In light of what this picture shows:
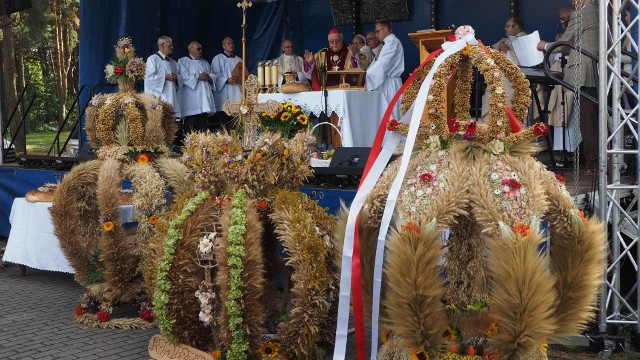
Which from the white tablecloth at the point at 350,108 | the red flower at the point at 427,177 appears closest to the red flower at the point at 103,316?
the red flower at the point at 427,177

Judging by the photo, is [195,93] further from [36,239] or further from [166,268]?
[166,268]

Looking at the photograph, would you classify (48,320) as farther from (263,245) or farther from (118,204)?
(263,245)

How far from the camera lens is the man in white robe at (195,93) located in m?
14.2

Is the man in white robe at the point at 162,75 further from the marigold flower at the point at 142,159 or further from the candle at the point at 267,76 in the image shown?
the marigold flower at the point at 142,159

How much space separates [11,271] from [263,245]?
14.7ft

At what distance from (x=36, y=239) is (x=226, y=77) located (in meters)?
7.80

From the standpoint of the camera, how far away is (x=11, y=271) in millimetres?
8773

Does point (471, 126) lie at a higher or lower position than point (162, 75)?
lower

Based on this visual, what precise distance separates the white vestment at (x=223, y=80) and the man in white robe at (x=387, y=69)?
3.65m

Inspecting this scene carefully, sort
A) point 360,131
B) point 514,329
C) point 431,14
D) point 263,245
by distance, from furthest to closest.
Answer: point 431,14
point 360,131
point 263,245
point 514,329

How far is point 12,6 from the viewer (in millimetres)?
11211

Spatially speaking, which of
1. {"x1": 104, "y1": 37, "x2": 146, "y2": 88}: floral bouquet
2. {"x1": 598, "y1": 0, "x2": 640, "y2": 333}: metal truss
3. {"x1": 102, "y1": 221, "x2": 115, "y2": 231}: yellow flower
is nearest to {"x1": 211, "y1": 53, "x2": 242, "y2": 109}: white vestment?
{"x1": 104, "y1": 37, "x2": 146, "y2": 88}: floral bouquet

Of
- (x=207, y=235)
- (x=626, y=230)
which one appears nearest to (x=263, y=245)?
(x=207, y=235)

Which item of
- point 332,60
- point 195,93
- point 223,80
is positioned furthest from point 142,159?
point 223,80
